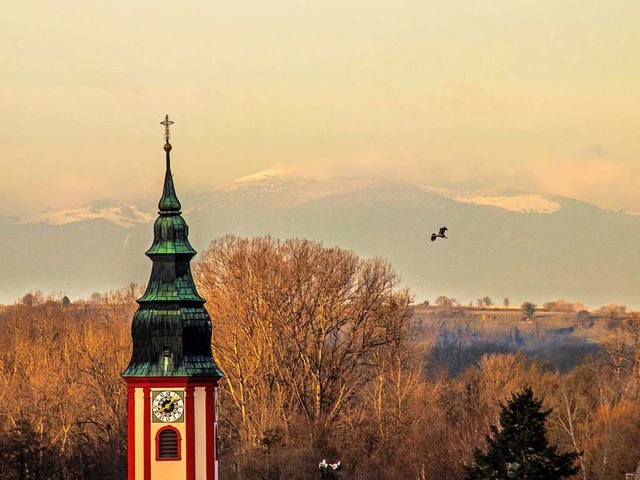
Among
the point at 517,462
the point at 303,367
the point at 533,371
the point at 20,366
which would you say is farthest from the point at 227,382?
the point at 517,462

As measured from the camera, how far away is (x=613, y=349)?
17438 cm

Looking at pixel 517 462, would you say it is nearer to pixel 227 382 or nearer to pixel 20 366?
pixel 227 382

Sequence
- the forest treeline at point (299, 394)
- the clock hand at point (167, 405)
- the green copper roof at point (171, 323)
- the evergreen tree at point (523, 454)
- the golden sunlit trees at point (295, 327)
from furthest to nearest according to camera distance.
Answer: the golden sunlit trees at point (295, 327), the forest treeline at point (299, 394), the green copper roof at point (171, 323), the clock hand at point (167, 405), the evergreen tree at point (523, 454)

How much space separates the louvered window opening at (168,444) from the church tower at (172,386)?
0.04 feet

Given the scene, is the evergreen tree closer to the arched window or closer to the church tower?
the church tower

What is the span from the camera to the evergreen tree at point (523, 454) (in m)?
73.0

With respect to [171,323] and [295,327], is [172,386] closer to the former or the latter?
[171,323]

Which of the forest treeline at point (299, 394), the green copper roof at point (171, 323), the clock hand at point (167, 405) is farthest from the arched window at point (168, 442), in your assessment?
the forest treeline at point (299, 394)

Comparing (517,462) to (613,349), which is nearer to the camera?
(517,462)

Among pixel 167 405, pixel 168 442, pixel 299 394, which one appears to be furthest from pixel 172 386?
pixel 299 394

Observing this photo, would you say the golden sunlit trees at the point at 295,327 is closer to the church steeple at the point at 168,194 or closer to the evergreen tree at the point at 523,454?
the church steeple at the point at 168,194

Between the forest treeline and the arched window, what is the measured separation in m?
27.1

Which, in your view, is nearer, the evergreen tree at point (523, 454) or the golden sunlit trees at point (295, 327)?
the evergreen tree at point (523, 454)

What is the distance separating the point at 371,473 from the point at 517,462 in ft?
166
